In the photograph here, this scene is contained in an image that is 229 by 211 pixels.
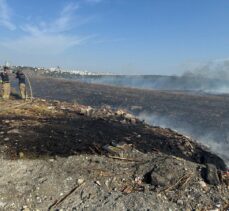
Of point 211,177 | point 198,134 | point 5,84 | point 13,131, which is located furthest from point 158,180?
point 5,84

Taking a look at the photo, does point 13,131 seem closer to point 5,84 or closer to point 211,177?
point 211,177

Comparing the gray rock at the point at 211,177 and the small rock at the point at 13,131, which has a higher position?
the small rock at the point at 13,131

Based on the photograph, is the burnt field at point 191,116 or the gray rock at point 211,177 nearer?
the gray rock at point 211,177

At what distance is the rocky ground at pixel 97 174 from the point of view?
8680 mm

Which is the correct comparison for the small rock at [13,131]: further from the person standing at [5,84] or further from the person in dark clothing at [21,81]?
the person in dark clothing at [21,81]

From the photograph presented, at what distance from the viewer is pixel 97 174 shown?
378 inches

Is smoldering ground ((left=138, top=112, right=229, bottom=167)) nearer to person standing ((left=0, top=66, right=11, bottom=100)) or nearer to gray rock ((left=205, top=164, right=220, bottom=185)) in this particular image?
gray rock ((left=205, top=164, right=220, bottom=185))

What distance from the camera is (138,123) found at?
17484mm

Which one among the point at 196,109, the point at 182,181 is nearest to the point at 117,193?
the point at 182,181

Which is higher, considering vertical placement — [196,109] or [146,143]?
[146,143]

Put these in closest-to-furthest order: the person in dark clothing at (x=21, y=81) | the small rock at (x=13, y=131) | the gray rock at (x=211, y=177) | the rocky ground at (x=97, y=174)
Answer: the rocky ground at (x=97, y=174) → the gray rock at (x=211, y=177) → the small rock at (x=13, y=131) → the person in dark clothing at (x=21, y=81)

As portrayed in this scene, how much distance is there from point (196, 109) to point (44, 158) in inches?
845

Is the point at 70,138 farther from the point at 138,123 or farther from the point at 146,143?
the point at 138,123

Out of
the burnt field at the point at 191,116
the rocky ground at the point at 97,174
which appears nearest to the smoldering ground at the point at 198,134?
the burnt field at the point at 191,116
